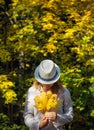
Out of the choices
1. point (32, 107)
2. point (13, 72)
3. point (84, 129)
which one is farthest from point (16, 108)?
point (32, 107)

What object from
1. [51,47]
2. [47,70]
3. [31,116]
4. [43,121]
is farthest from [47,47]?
[43,121]

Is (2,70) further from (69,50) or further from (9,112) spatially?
(69,50)

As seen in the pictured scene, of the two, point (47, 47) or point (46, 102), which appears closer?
point (46, 102)

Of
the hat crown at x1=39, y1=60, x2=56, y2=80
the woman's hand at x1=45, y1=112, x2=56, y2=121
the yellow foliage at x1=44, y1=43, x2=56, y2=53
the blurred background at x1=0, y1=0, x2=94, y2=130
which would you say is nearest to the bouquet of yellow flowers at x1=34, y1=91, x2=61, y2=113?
the woman's hand at x1=45, y1=112, x2=56, y2=121

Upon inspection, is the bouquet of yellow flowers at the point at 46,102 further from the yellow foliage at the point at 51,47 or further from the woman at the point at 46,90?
the yellow foliage at the point at 51,47

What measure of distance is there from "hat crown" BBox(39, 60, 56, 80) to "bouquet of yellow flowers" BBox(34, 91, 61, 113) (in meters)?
0.18

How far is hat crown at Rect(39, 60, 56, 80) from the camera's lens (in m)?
3.38

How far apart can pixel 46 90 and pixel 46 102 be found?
5.9 inches

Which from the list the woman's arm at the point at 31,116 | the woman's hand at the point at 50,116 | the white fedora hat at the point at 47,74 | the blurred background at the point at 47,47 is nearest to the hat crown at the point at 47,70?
the white fedora hat at the point at 47,74

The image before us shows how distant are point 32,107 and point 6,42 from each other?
367 centimetres

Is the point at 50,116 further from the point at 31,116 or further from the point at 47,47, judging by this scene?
the point at 47,47

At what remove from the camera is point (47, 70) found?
3.40 m

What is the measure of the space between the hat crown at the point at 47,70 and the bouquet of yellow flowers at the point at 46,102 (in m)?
0.18

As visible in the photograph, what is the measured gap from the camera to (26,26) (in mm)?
6609
